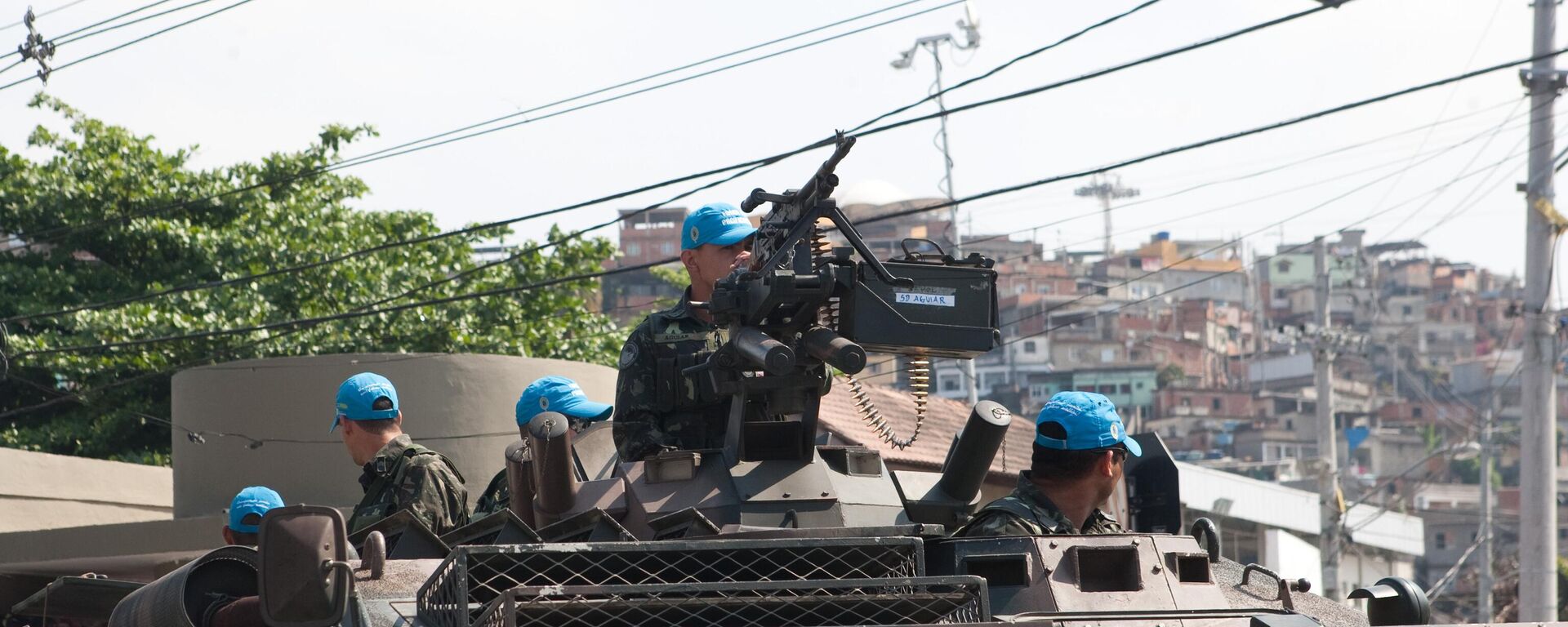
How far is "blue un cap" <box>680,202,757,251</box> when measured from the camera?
7.43 meters

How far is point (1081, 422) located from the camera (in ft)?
19.4

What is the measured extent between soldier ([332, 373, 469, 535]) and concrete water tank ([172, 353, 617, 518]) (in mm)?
7075

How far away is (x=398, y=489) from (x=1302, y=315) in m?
91.8

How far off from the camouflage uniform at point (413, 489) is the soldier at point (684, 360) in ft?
2.27

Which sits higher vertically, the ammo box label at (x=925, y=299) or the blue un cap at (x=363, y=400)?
the ammo box label at (x=925, y=299)

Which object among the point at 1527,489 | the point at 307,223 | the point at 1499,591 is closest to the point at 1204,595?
the point at 1527,489

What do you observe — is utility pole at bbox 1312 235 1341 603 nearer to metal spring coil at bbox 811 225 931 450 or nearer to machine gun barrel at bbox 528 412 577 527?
metal spring coil at bbox 811 225 931 450

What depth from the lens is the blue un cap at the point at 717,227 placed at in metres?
7.43

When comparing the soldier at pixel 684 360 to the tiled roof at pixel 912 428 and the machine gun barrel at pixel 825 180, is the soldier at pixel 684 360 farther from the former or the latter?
the tiled roof at pixel 912 428

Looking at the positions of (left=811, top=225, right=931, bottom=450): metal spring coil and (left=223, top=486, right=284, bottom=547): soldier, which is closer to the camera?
(left=811, top=225, right=931, bottom=450): metal spring coil

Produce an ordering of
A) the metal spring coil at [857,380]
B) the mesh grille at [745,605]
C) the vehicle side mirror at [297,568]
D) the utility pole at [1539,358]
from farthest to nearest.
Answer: the utility pole at [1539,358], the metal spring coil at [857,380], the mesh grille at [745,605], the vehicle side mirror at [297,568]

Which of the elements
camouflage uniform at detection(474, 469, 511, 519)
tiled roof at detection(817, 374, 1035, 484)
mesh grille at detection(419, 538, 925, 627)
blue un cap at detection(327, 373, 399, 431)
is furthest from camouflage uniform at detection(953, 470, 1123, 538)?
tiled roof at detection(817, 374, 1035, 484)

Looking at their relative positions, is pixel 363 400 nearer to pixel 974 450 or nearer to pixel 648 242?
pixel 974 450

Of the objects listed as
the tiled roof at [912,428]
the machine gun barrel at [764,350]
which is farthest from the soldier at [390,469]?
the tiled roof at [912,428]
